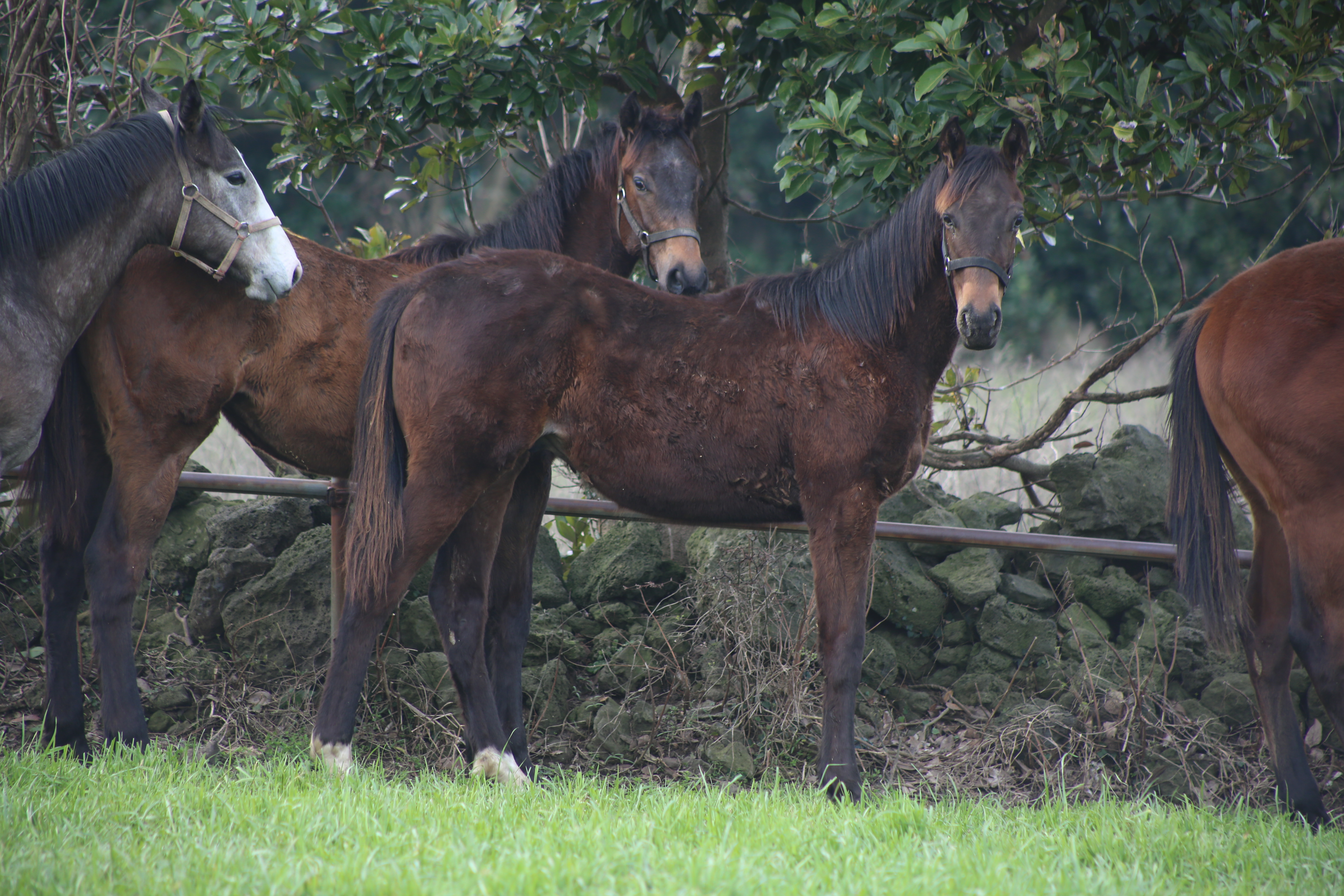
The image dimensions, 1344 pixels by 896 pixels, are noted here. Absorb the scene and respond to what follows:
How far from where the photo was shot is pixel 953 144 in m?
3.82

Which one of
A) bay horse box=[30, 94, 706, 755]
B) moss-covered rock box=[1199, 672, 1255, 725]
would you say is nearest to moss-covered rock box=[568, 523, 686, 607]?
bay horse box=[30, 94, 706, 755]

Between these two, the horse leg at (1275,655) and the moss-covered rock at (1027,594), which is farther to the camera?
the moss-covered rock at (1027,594)

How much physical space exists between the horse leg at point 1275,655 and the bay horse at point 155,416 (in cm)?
260

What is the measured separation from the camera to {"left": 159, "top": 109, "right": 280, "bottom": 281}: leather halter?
3.87 metres

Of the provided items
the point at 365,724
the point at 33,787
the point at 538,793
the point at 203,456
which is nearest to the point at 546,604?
the point at 365,724

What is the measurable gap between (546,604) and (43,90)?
11.7 feet

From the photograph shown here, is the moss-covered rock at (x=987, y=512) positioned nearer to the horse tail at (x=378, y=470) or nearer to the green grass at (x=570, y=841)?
the green grass at (x=570, y=841)

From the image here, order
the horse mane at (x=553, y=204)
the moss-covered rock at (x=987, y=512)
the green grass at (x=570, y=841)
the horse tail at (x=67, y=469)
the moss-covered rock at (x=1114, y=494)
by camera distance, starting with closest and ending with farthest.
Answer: the green grass at (x=570, y=841) < the horse tail at (x=67, y=469) < the horse mane at (x=553, y=204) < the moss-covered rock at (x=1114, y=494) < the moss-covered rock at (x=987, y=512)

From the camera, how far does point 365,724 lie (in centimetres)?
449

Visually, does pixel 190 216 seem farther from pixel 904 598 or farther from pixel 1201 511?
Answer: pixel 1201 511

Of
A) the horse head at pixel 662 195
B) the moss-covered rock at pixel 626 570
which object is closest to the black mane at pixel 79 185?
the horse head at pixel 662 195

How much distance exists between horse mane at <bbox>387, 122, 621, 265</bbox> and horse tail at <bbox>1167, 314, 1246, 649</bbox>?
2682 mm

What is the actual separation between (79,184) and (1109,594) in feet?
15.9

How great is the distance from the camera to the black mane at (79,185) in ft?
11.9
